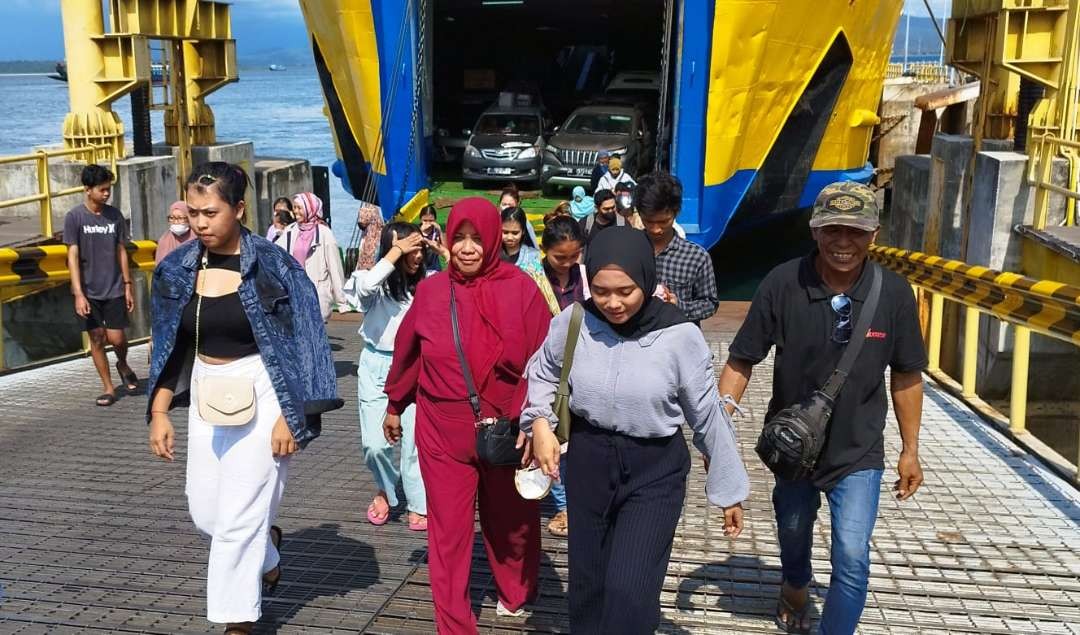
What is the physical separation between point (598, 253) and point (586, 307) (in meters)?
0.27

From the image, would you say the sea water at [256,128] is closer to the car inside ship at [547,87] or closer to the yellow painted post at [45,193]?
the car inside ship at [547,87]

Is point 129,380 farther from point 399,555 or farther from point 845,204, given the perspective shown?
point 845,204

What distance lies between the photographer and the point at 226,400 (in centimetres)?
425

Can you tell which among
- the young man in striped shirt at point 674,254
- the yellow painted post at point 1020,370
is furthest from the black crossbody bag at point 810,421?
the yellow painted post at point 1020,370

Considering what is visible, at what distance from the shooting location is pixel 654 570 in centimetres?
375

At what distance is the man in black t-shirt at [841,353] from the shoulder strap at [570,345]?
2.32ft

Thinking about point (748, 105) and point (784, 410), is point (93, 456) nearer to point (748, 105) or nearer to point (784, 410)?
point (784, 410)

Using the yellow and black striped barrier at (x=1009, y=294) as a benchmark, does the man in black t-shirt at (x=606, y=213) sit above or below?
above

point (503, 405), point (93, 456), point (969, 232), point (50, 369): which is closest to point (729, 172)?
point (969, 232)

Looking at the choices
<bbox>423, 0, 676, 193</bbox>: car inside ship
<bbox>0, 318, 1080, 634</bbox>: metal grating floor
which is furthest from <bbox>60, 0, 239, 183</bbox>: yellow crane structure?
<bbox>0, 318, 1080, 634</bbox>: metal grating floor

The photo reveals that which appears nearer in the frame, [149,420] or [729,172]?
[149,420]

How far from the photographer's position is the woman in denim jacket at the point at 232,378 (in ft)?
14.0

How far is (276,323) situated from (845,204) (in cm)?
214

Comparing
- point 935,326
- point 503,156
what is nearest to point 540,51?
point 503,156
